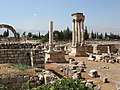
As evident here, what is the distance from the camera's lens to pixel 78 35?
31.4 metres

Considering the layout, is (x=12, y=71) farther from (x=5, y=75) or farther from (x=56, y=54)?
(x=56, y=54)

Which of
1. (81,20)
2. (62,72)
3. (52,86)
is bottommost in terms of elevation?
(62,72)

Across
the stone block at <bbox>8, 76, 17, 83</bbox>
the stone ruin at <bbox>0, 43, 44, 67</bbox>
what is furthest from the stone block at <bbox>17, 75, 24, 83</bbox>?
the stone ruin at <bbox>0, 43, 44, 67</bbox>

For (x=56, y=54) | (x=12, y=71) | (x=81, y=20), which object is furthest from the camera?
(x=81, y=20)

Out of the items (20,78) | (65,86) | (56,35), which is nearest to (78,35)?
(20,78)

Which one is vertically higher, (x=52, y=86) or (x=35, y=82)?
(x=52, y=86)

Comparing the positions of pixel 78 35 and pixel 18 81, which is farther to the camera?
pixel 78 35

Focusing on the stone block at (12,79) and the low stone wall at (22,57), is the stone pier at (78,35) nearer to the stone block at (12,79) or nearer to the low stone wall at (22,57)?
the low stone wall at (22,57)

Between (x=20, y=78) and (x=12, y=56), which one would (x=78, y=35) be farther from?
(x=20, y=78)

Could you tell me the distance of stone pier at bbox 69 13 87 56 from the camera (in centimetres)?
2966

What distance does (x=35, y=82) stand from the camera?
10484 millimetres

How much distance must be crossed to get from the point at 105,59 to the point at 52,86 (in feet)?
61.7

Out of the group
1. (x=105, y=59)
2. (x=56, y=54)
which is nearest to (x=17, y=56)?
(x=56, y=54)

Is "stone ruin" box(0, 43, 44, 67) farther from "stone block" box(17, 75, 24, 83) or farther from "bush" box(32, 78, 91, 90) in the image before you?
"bush" box(32, 78, 91, 90)
